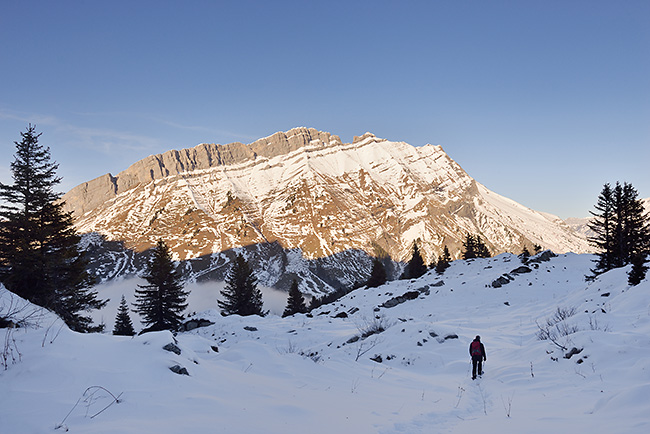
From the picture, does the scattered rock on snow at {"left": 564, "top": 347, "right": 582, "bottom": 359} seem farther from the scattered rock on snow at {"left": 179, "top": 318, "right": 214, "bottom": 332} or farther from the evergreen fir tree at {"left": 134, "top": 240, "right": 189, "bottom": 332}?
the evergreen fir tree at {"left": 134, "top": 240, "right": 189, "bottom": 332}

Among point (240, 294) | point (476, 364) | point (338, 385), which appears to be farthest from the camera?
point (240, 294)

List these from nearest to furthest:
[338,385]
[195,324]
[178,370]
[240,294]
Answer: [178,370] < [338,385] < [195,324] < [240,294]

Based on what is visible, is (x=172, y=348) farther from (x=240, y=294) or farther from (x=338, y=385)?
(x=240, y=294)

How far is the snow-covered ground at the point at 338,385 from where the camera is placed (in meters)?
4.71

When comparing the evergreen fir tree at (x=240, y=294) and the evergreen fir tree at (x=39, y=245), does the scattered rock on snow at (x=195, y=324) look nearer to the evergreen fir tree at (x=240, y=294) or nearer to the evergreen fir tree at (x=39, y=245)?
the evergreen fir tree at (x=39, y=245)

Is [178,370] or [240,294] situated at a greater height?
[178,370]

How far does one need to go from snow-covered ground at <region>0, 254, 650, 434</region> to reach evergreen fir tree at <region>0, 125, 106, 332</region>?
14.0 m

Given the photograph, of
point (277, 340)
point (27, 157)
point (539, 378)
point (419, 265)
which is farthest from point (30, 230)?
point (419, 265)

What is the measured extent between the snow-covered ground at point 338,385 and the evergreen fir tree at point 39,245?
14025mm

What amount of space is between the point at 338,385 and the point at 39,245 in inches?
857

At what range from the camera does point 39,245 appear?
2059 cm

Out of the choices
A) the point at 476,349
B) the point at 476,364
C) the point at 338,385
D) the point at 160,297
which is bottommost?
the point at 160,297

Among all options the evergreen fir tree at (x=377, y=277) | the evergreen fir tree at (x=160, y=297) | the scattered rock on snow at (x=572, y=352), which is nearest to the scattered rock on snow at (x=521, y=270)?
the evergreen fir tree at (x=377, y=277)

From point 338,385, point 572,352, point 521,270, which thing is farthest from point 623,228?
point 338,385
